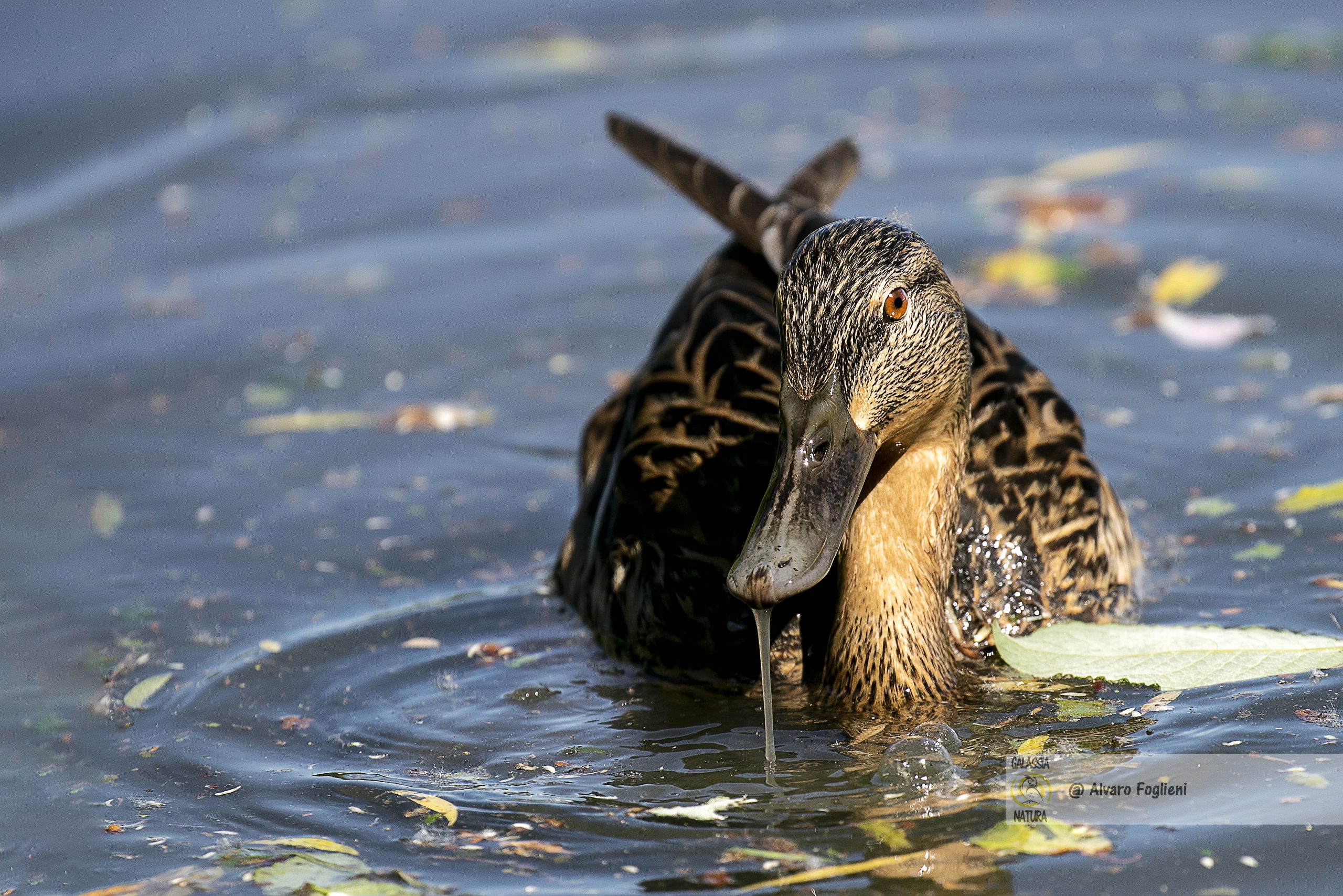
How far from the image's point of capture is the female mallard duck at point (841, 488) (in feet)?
15.3

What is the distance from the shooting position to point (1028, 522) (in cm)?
573

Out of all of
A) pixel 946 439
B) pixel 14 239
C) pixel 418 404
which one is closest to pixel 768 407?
pixel 946 439

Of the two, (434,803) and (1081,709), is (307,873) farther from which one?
(1081,709)

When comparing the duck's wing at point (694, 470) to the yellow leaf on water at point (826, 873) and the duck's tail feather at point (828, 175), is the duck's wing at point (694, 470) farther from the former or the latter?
the yellow leaf on water at point (826, 873)

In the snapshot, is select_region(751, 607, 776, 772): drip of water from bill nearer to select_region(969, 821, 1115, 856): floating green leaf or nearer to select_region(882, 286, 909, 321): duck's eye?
select_region(969, 821, 1115, 856): floating green leaf

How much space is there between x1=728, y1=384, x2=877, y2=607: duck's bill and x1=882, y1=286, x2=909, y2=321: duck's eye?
0.91ft

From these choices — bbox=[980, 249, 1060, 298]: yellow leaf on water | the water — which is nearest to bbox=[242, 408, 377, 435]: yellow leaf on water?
the water

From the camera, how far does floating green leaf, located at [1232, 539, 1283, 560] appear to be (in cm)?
621

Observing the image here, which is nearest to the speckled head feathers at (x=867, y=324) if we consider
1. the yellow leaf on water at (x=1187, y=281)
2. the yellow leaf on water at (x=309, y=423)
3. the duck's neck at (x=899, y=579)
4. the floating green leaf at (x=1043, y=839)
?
the duck's neck at (x=899, y=579)

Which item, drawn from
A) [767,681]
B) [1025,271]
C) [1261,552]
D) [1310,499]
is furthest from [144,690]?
[1025,271]

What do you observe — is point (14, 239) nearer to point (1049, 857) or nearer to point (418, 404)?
point (418, 404)

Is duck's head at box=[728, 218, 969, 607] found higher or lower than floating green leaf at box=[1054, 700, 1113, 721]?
higher

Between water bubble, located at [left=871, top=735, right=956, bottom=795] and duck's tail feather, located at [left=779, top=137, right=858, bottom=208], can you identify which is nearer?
water bubble, located at [left=871, top=735, right=956, bottom=795]

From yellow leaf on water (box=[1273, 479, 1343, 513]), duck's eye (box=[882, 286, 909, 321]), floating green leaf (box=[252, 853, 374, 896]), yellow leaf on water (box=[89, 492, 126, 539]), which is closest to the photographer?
floating green leaf (box=[252, 853, 374, 896])
